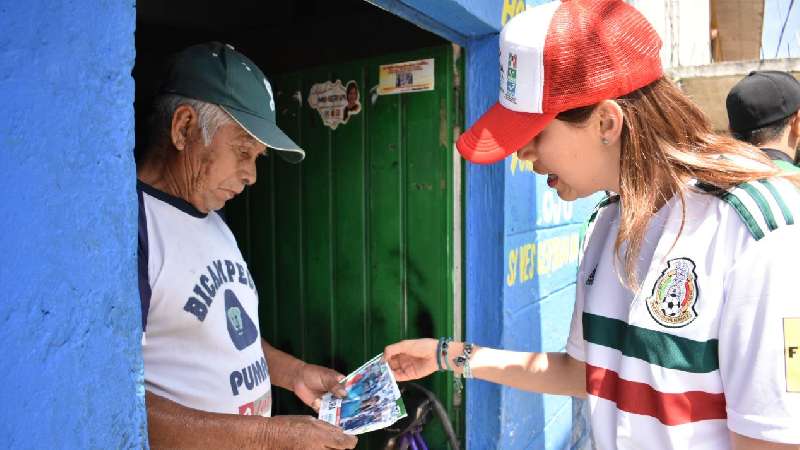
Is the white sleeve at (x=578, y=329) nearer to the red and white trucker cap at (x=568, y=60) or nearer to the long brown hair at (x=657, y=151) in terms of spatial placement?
the long brown hair at (x=657, y=151)

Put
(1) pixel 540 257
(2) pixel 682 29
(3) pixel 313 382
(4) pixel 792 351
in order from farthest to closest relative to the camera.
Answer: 1. (2) pixel 682 29
2. (1) pixel 540 257
3. (3) pixel 313 382
4. (4) pixel 792 351

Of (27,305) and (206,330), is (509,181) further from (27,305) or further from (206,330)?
(27,305)

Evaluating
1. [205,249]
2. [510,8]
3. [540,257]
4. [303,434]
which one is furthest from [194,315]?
[540,257]

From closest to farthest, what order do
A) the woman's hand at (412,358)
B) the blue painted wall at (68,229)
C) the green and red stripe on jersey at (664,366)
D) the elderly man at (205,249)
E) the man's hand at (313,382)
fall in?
the blue painted wall at (68,229)
the green and red stripe on jersey at (664,366)
the elderly man at (205,249)
the woman's hand at (412,358)
the man's hand at (313,382)

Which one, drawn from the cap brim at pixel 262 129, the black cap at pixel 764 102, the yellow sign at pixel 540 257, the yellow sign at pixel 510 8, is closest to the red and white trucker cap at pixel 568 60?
the cap brim at pixel 262 129

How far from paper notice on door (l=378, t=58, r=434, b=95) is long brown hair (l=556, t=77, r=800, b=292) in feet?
4.63

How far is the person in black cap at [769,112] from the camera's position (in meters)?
2.82

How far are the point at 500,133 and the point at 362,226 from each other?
1468mm

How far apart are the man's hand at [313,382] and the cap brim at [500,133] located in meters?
1.08

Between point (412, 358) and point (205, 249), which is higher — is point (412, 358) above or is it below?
below

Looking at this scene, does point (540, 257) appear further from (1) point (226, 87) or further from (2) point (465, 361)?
(1) point (226, 87)

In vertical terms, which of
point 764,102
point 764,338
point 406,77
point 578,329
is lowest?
point 578,329

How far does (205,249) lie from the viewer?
181 centimetres

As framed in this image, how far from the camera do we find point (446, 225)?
2.67 metres
